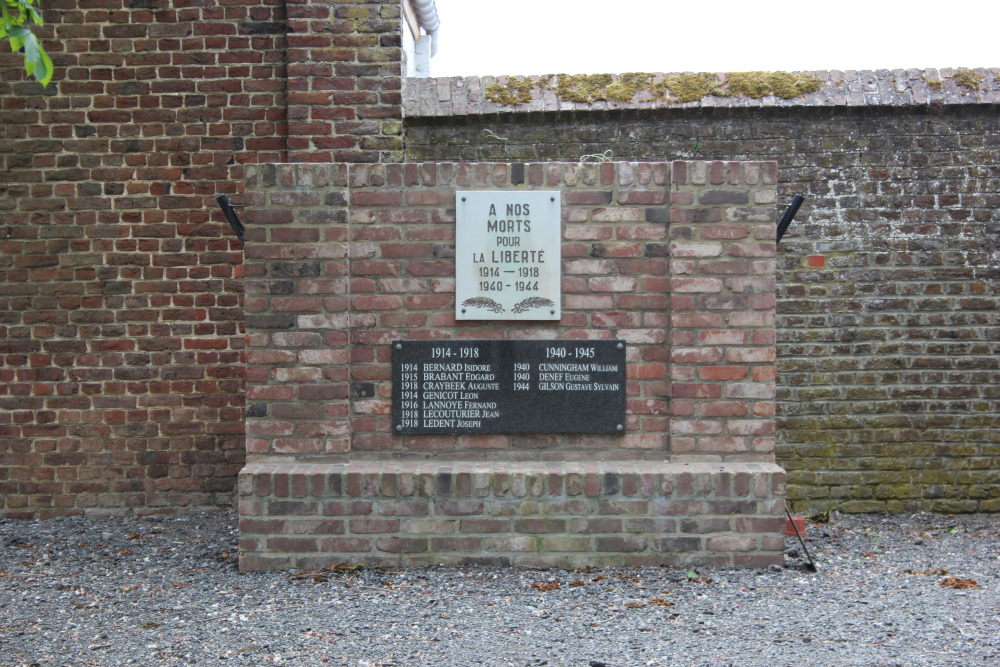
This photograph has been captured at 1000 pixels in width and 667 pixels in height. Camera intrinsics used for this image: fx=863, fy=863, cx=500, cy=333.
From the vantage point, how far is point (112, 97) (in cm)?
586

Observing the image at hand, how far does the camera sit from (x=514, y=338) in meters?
A: 4.46

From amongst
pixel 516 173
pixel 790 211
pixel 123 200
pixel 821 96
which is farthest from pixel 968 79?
pixel 123 200

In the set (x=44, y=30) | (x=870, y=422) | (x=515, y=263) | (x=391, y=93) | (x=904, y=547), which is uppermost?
(x=44, y=30)

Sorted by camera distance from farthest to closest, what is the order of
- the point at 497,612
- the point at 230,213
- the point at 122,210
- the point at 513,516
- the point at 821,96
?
the point at 122,210 → the point at 821,96 → the point at 230,213 → the point at 513,516 → the point at 497,612

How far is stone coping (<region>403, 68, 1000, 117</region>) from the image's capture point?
571cm

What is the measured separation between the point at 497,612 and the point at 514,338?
1.39 metres

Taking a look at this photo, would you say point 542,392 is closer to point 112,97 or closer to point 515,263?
point 515,263

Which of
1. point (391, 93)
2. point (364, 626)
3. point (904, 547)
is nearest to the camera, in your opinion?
point (364, 626)

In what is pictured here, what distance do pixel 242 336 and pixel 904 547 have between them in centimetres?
437

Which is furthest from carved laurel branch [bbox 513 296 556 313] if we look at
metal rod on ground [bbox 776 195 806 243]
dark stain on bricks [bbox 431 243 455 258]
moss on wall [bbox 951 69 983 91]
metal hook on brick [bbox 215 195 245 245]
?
moss on wall [bbox 951 69 983 91]

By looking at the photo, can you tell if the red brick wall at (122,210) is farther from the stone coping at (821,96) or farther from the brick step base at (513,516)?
the brick step base at (513,516)

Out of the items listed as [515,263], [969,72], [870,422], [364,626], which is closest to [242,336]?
[515,263]

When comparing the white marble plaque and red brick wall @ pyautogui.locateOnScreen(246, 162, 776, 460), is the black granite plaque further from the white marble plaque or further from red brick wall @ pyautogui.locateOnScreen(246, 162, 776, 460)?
the white marble plaque

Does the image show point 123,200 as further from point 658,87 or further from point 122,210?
point 658,87
